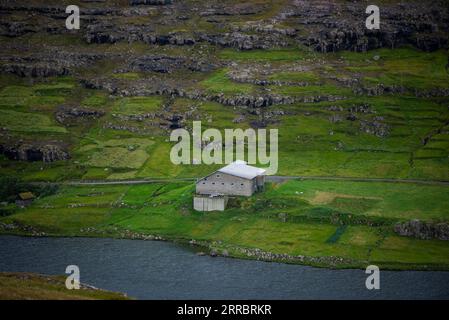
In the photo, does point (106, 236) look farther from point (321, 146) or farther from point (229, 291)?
point (321, 146)

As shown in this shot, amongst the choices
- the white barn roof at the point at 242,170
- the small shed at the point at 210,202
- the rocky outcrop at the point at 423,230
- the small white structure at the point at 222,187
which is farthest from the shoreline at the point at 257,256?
the white barn roof at the point at 242,170

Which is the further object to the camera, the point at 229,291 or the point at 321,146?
the point at 321,146

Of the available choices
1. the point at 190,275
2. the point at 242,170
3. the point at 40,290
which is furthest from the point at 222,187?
the point at 40,290

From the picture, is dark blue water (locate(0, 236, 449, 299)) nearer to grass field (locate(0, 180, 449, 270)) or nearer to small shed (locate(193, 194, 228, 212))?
grass field (locate(0, 180, 449, 270))

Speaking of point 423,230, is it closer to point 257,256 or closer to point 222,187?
point 257,256

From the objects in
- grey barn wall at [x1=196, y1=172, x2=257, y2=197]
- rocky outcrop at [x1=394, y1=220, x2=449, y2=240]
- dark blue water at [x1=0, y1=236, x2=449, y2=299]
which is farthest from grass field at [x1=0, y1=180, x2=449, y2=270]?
dark blue water at [x1=0, y1=236, x2=449, y2=299]
